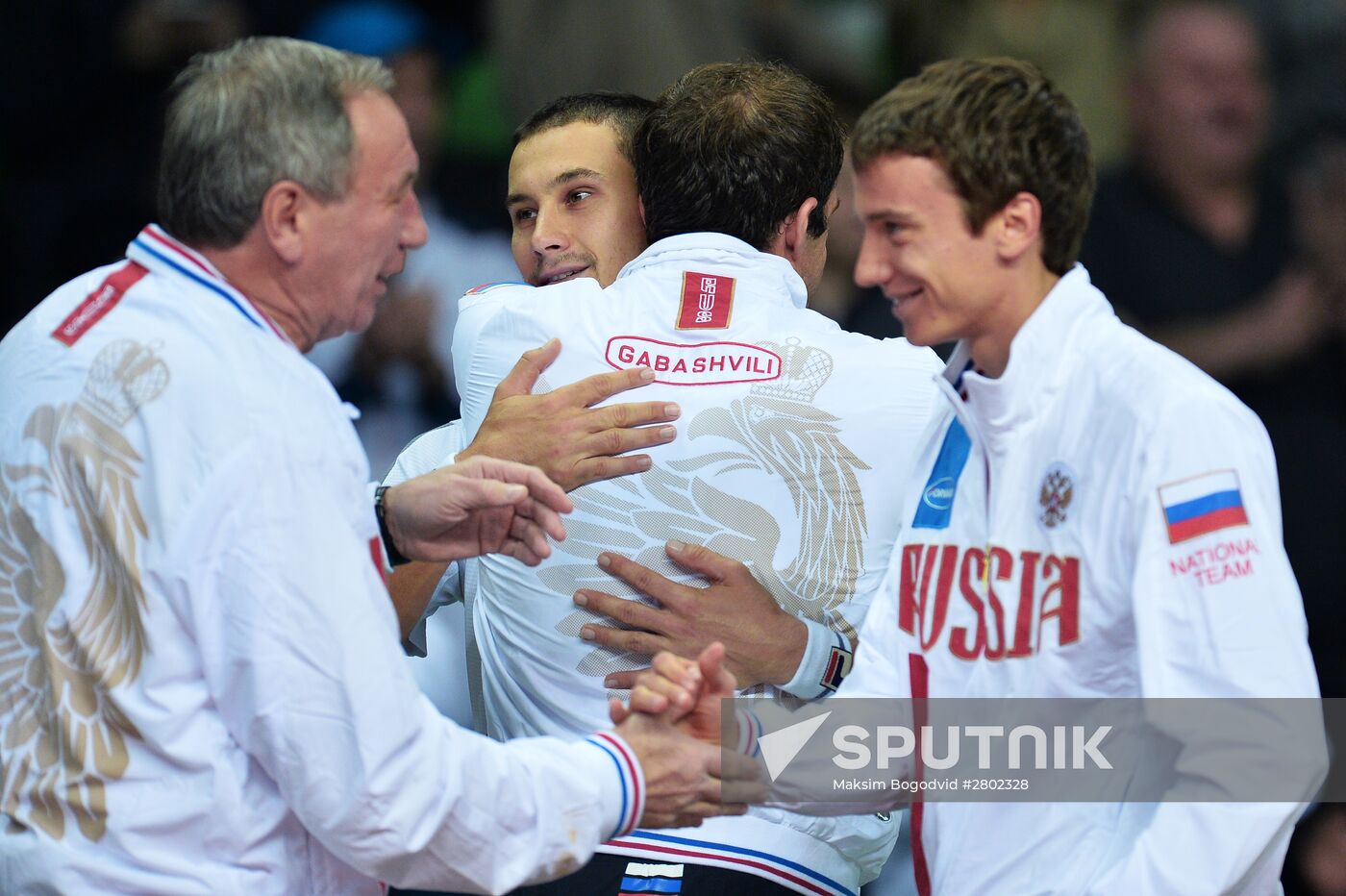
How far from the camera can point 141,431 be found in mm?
2463

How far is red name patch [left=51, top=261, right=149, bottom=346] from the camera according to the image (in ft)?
8.48

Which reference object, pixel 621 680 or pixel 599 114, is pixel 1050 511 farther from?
pixel 599 114

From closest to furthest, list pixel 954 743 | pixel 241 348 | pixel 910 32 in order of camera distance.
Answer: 1. pixel 241 348
2. pixel 954 743
3. pixel 910 32

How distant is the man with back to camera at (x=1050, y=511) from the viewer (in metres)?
2.33

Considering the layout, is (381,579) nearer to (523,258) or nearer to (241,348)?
(241,348)

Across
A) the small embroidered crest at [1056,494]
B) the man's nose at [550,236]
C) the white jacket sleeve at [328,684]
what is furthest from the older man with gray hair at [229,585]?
the man's nose at [550,236]

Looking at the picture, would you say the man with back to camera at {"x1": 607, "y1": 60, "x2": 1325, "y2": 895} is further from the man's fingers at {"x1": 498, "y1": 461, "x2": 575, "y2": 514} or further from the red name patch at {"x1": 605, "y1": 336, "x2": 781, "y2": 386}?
the man's fingers at {"x1": 498, "y1": 461, "x2": 575, "y2": 514}

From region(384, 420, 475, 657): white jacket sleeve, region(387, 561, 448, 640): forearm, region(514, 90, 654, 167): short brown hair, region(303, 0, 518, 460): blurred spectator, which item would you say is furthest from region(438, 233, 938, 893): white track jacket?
region(303, 0, 518, 460): blurred spectator

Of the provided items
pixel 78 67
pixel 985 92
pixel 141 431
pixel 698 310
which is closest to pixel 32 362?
pixel 141 431

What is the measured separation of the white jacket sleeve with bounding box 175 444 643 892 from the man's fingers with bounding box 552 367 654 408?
0.69 meters

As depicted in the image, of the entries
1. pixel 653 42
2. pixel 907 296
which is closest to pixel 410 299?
pixel 653 42

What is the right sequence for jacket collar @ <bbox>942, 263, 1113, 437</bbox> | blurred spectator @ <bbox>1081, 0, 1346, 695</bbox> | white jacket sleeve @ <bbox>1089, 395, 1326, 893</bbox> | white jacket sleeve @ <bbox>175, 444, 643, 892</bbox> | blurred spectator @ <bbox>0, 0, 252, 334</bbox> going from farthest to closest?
blurred spectator @ <bbox>0, 0, 252, 334</bbox> < blurred spectator @ <bbox>1081, 0, 1346, 695</bbox> < jacket collar @ <bbox>942, 263, 1113, 437</bbox> < white jacket sleeve @ <bbox>175, 444, 643, 892</bbox> < white jacket sleeve @ <bbox>1089, 395, 1326, 893</bbox>

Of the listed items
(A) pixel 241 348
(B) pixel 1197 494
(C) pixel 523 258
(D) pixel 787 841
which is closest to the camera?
(B) pixel 1197 494

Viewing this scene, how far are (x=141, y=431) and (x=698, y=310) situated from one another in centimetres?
110
